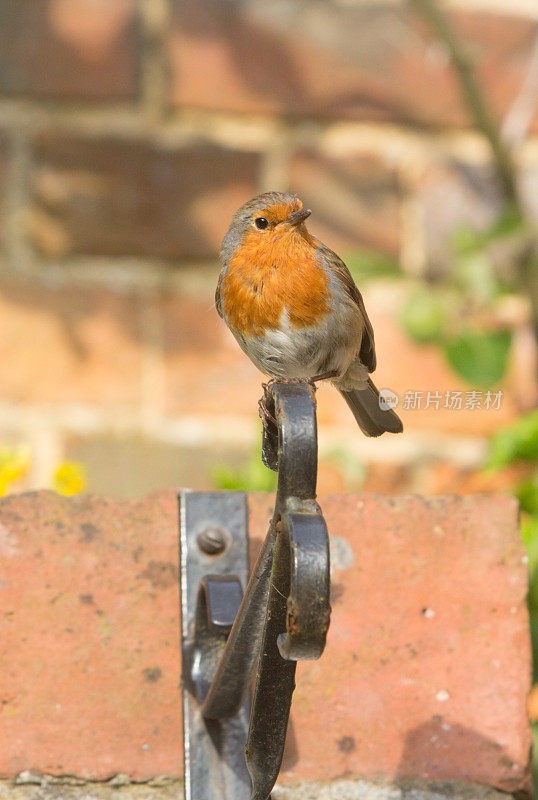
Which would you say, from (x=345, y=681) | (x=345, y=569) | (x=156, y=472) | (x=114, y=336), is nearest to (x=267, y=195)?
(x=114, y=336)

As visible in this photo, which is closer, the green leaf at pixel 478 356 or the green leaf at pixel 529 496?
the green leaf at pixel 529 496

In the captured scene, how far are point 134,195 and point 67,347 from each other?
1.43ft

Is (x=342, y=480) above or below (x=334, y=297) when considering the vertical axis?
below

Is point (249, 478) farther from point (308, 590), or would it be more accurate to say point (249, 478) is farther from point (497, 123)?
point (308, 590)

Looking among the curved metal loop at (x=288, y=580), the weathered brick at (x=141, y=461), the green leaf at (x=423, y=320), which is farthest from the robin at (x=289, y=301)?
the curved metal loop at (x=288, y=580)

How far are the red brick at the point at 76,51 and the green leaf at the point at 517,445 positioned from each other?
1.26 m

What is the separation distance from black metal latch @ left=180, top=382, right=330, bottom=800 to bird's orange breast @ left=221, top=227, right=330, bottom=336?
0.68 m

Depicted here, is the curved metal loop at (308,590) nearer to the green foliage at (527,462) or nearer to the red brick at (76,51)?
the green foliage at (527,462)

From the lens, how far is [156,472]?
8.77ft

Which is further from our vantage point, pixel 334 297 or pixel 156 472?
pixel 156 472

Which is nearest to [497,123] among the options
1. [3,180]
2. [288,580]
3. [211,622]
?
[3,180]

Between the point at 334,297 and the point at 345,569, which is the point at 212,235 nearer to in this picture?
the point at 334,297

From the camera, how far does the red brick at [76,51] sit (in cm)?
269

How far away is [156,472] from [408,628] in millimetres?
1232
